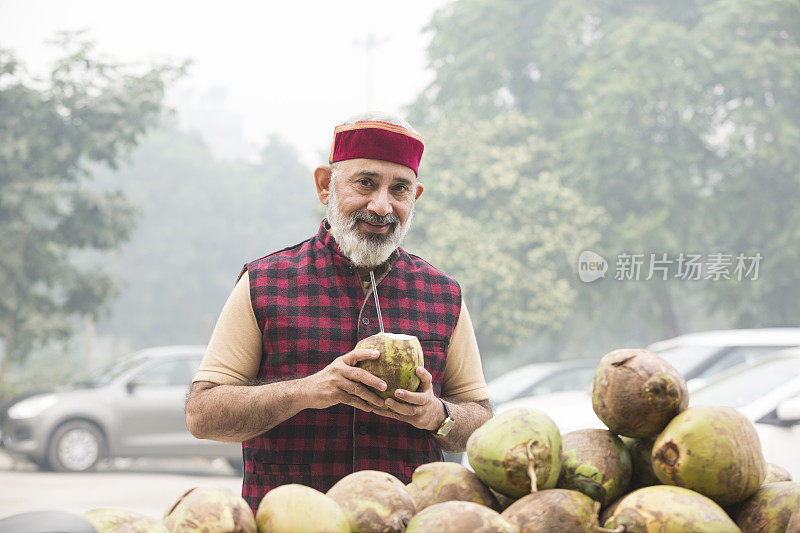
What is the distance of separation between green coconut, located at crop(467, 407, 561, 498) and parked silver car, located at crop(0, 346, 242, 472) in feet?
29.5

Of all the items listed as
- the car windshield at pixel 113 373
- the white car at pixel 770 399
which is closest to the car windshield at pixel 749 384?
the white car at pixel 770 399

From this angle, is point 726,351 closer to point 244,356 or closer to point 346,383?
point 244,356

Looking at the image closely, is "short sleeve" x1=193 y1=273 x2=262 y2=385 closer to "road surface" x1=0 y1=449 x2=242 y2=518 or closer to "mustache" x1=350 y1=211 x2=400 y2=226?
"mustache" x1=350 y1=211 x2=400 y2=226

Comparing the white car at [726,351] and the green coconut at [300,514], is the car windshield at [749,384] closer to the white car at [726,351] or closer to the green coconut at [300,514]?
the white car at [726,351]

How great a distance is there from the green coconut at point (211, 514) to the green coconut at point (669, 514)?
0.62 meters

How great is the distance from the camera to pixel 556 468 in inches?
59.6

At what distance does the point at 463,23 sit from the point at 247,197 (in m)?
20.8

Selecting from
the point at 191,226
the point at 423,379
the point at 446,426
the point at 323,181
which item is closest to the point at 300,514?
the point at 423,379

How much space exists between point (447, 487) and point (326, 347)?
90 centimetres

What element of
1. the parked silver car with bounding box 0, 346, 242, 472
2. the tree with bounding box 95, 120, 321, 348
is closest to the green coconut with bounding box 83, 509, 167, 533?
the parked silver car with bounding box 0, 346, 242, 472

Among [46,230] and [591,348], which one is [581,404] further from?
[591,348]

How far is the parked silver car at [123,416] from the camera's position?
10172 millimetres

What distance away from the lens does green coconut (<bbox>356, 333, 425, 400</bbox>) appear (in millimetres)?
1948

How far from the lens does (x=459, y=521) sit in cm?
127
